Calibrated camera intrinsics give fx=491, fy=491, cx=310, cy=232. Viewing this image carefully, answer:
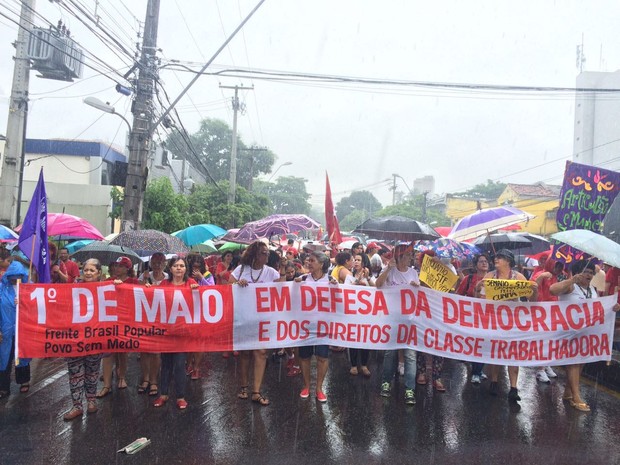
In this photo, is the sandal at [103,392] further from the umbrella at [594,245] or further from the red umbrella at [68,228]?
the umbrella at [594,245]

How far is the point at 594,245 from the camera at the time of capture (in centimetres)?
500

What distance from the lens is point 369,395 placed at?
576cm

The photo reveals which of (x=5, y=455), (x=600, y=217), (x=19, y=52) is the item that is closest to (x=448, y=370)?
(x=600, y=217)

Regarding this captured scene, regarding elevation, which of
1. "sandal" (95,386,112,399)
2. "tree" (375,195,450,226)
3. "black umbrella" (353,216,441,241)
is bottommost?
"sandal" (95,386,112,399)

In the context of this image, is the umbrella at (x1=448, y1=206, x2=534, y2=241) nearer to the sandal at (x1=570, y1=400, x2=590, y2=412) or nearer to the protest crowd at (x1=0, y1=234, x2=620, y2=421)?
the protest crowd at (x1=0, y1=234, x2=620, y2=421)

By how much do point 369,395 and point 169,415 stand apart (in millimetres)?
2274

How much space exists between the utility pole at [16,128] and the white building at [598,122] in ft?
134

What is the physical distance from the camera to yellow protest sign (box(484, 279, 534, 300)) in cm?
539

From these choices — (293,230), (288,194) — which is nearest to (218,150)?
(288,194)

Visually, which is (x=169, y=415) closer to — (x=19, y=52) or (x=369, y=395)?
(x=369, y=395)

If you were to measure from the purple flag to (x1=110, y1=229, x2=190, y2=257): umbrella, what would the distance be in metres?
1.51

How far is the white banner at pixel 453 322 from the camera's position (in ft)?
18.1

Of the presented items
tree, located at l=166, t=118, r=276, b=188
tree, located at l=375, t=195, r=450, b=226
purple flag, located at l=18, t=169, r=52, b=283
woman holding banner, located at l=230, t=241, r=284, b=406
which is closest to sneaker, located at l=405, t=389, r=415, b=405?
woman holding banner, located at l=230, t=241, r=284, b=406

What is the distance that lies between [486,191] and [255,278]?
6572 cm
